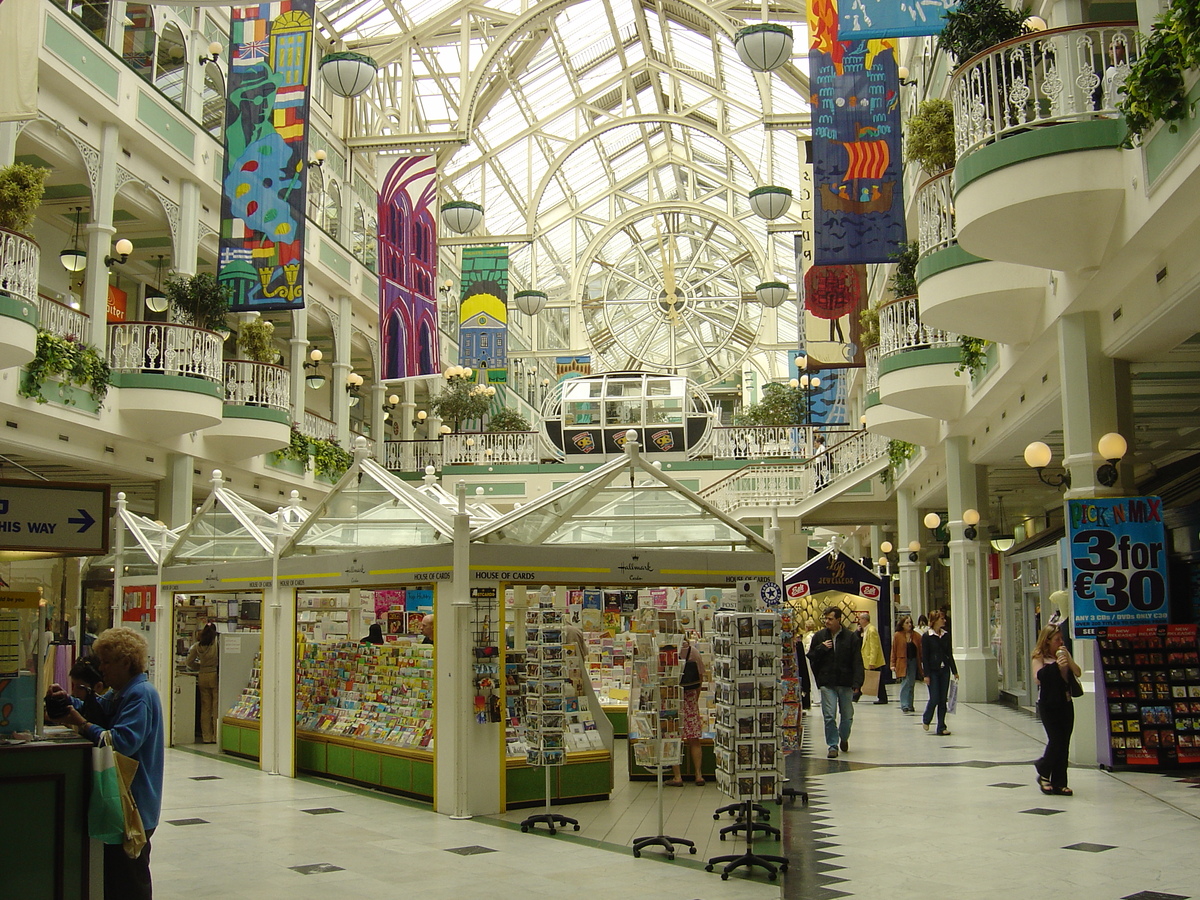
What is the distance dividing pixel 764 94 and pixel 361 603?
53.4 feet

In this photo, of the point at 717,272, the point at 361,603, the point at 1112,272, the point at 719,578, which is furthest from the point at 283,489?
the point at 717,272

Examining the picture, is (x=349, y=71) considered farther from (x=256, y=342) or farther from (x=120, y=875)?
(x=120, y=875)

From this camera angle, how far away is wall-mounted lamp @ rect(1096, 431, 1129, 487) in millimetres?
9391

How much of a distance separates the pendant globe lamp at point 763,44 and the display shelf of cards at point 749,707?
1144cm

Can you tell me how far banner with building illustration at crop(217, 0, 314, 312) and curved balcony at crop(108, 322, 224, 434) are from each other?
3.04 ft

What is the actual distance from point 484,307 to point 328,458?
5.48 metres

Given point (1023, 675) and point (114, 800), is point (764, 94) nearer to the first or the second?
point (1023, 675)

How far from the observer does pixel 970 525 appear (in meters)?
16.1

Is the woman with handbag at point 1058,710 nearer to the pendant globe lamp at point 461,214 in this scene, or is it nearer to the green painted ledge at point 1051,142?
the green painted ledge at point 1051,142

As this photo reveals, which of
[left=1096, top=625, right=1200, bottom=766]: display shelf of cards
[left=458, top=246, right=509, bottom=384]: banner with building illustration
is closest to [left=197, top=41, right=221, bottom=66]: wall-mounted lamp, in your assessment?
[left=458, top=246, right=509, bottom=384]: banner with building illustration

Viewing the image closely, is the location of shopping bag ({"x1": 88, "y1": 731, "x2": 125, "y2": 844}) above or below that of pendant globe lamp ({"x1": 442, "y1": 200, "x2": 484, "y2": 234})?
below

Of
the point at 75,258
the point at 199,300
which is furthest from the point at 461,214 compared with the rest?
the point at 75,258

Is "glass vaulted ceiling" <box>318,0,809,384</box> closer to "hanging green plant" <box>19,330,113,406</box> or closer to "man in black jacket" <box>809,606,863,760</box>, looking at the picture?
"hanging green plant" <box>19,330,113,406</box>

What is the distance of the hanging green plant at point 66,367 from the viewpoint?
1405 centimetres
